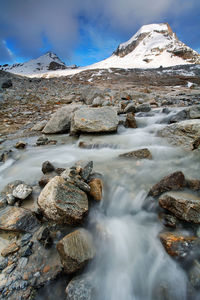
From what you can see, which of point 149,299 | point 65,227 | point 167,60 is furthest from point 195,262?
point 167,60

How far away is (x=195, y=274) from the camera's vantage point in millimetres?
1315

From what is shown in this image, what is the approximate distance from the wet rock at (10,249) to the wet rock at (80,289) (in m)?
0.63

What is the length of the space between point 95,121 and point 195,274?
358 centimetres

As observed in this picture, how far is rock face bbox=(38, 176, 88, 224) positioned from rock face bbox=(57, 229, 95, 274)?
189 mm

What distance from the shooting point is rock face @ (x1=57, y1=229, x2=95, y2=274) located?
1346 millimetres

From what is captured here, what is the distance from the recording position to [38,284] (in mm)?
1306

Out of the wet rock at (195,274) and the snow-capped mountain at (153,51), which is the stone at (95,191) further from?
the snow-capped mountain at (153,51)

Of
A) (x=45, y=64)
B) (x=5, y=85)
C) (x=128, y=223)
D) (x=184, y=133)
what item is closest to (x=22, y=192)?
(x=128, y=223)

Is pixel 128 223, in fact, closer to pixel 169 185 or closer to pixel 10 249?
pixel 169 185

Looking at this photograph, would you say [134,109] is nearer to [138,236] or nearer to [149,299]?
[138,236]

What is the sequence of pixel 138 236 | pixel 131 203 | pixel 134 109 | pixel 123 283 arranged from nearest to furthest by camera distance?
pixel 123 283
pixel 138 236
pixel 131 203
pixel 134 109

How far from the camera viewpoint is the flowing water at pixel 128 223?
1371 mm

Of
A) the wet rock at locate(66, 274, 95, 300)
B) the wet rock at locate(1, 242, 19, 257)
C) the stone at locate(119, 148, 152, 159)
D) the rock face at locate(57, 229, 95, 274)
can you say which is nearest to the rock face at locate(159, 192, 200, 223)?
the rock face at locate(57, 229, 95, 274)

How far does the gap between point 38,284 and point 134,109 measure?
5.81m
